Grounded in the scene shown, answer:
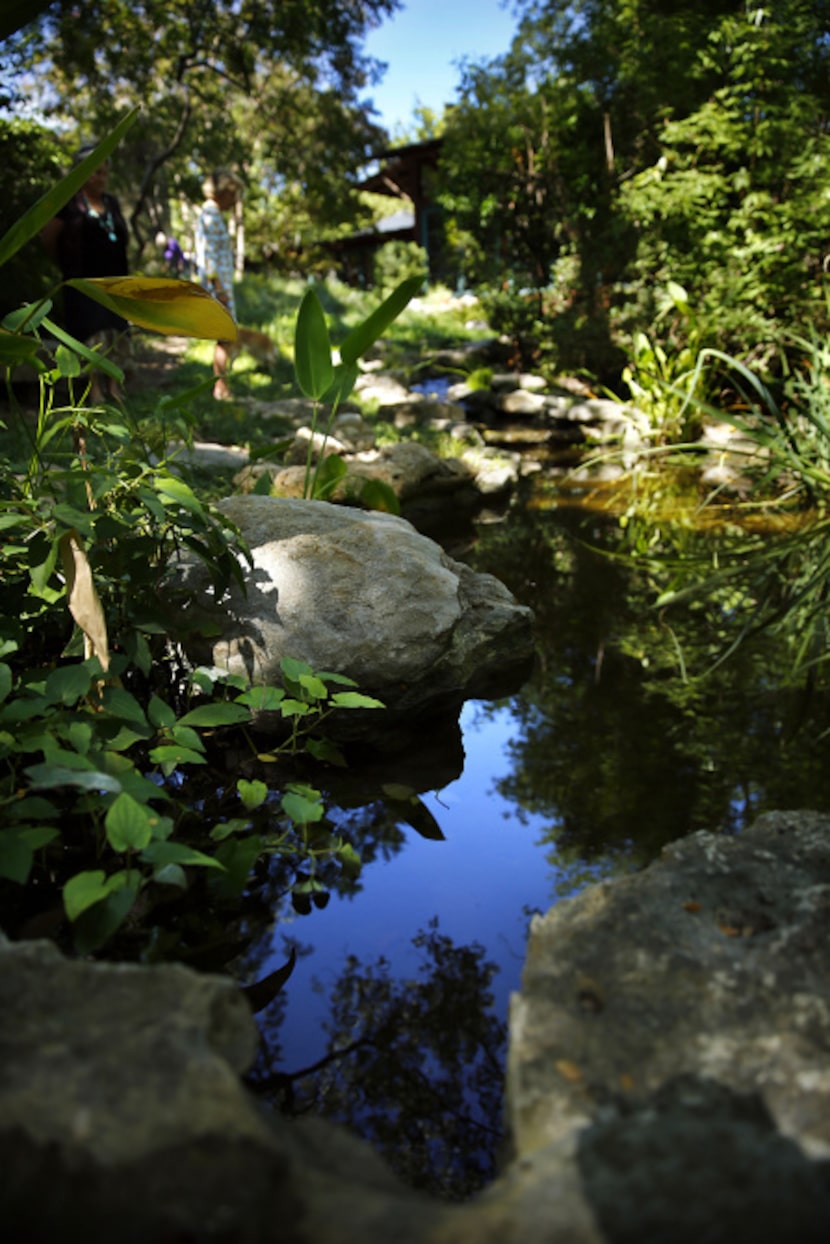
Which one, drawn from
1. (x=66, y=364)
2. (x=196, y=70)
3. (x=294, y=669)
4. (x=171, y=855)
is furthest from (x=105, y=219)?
(x=196, y=70)

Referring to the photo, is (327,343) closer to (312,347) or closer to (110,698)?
(312,347)

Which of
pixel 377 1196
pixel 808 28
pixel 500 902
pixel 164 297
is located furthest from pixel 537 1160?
pixel 808 28

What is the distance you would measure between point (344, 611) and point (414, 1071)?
1.46m

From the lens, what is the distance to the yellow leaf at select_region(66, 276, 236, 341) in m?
1.87

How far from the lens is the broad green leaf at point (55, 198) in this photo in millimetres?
1572

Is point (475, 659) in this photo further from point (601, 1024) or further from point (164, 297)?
point (601, 1024)

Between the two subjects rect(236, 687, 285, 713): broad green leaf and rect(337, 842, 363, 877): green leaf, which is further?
rect(236, 687, 285, 713): broad green leaf

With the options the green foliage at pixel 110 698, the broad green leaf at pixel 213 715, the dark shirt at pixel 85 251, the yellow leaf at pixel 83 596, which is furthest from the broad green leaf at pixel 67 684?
the dark shirt at pixel 85 251

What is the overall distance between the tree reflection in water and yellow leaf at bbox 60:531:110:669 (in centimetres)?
85

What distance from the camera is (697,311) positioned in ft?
28.4

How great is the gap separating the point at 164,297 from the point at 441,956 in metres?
1.56

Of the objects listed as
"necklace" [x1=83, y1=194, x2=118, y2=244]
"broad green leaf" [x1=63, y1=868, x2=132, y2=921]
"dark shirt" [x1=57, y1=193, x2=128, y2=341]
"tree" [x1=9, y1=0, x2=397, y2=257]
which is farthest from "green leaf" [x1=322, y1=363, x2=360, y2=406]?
"tree" [x1=9, y1=0, x2=397, y2=257]

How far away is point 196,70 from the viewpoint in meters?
15.2

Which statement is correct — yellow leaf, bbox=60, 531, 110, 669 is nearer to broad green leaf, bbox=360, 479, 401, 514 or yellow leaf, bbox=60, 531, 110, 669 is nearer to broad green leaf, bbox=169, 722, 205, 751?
broad green leaf, bbox=169, 722, 205, 751
